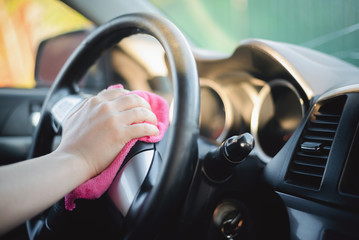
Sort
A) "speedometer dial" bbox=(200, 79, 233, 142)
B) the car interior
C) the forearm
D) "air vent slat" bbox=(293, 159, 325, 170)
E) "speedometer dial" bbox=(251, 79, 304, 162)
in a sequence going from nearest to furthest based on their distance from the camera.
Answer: the forearm → the car interior → "air vent slat" bbox=(293, 159, 325, 170) → "speedometer dial" bbox=(251, 79, 304, 162) → "speedometer dial" bbox=(200, 79, 233, 142)

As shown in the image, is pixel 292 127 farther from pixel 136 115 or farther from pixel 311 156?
pixel 136 115

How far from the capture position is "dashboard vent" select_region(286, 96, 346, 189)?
0.67 m

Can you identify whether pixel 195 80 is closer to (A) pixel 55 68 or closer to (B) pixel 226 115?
(B) pixel 226 115

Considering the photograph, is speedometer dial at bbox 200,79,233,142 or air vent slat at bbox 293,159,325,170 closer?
air vent slat at bbox 293,159,325,170

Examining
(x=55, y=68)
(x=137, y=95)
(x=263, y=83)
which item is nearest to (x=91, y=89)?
(x=55, y=68)

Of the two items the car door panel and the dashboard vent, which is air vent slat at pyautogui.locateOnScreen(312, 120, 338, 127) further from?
the car door panel

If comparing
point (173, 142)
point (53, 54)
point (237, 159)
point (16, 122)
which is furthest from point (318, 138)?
point (53, 54)

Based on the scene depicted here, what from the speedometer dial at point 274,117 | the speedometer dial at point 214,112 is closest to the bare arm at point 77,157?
the speedometer dial at point 274,117

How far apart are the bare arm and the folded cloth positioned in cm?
2

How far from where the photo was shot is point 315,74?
0.84 m

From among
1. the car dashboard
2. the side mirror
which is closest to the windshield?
the car dashboard

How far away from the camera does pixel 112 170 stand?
0.59m

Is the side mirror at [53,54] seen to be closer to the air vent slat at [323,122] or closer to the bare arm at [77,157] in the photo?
the bare arm at [77,157]

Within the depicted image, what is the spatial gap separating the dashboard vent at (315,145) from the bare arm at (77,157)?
37 cm
